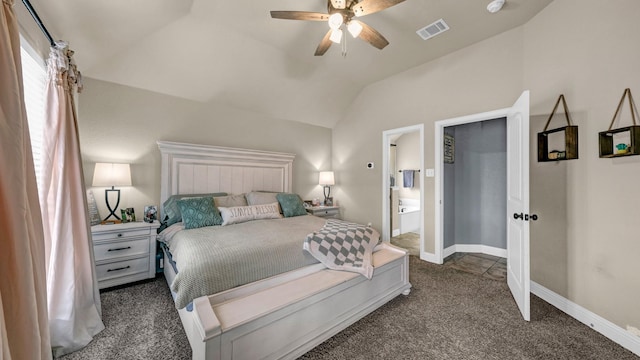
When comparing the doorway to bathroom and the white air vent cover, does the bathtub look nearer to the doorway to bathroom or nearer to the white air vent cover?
the doorway to bathroom

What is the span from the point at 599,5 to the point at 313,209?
3.82m

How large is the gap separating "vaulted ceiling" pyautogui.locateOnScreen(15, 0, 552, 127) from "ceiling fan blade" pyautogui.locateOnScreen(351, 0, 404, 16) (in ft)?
2.00

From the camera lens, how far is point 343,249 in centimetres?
208

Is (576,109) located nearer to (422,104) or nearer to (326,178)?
(422,104)

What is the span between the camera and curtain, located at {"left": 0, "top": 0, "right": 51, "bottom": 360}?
0.81 meters

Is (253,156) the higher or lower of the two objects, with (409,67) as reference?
lower

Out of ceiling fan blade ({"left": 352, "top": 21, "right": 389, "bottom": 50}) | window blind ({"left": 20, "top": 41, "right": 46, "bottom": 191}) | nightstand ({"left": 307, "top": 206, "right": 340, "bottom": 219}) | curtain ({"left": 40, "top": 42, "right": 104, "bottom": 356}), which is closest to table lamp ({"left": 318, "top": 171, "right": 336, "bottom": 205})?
nightstand ({"left": 307, "top": 206, "right": 340, "bottom": 219})

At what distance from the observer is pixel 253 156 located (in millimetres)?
3812

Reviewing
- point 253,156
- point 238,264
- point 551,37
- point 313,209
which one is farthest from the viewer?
point 313,209

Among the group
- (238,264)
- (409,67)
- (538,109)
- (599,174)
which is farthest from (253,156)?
(599,174)

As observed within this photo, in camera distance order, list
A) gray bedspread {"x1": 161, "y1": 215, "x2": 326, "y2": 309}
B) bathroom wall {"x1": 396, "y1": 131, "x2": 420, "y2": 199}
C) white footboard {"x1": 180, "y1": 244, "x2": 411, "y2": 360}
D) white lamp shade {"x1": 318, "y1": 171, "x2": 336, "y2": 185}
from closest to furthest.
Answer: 1. white footboard {"x1": 180, "y1": 244, "x2": 411, "y2": 360}
2. gray bedspread {"x1": 161, "y1": 215, "x2": 326, "y2": 309}
3. white lamp shade {"x1": 318, "y1": 171, "x2": 336, "y2": 185}
4. bathroom wall {"x1": 396, "y1": 131, "x2": 420, "y2": 199}

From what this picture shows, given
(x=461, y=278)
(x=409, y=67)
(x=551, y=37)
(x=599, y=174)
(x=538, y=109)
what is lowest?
(x=461, y=278)

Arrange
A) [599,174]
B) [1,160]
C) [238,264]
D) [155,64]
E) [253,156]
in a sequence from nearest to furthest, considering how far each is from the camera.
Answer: [1,160] → [238,264] → [599,174] → [155,64] → [253,156]

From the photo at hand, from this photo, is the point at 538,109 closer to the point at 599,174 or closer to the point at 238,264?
the point at 599,174
